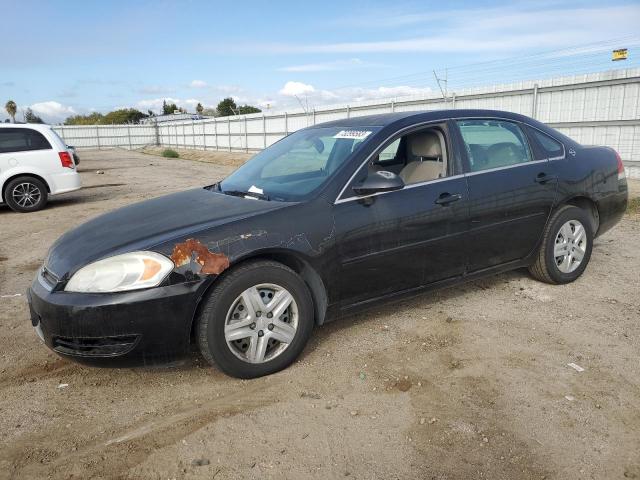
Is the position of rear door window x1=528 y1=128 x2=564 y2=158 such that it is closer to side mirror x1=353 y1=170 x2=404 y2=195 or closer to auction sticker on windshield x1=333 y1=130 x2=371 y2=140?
auction sticker on windshield x1=333 y1=130 x2=371 y2=140

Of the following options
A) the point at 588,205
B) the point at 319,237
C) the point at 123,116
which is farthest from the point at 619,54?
the point at 123,116

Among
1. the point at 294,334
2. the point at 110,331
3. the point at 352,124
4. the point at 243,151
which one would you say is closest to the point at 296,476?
the point at 294,334

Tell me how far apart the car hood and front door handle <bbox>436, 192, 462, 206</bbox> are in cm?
116

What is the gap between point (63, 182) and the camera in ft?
35.4

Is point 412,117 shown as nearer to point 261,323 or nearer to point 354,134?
point 354,134

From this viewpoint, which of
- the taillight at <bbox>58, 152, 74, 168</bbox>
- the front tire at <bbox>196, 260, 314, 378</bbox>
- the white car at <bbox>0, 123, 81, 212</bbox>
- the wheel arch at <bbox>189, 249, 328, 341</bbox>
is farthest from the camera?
the taillight at <bbox>58, 152, 74, 168</bbox>

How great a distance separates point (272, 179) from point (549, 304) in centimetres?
247

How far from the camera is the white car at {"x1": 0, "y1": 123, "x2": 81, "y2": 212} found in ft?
33.6

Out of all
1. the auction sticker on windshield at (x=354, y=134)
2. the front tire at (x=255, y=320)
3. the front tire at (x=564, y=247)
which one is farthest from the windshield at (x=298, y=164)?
the front tire at (x=564, y=247)

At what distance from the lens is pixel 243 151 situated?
31.1 metres

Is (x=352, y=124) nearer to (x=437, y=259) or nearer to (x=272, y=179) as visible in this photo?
(x=272, y=179)

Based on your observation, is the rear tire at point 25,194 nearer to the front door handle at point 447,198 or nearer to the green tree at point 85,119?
the front door handle at point 447,198

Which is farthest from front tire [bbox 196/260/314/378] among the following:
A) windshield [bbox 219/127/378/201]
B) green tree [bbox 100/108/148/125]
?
green tree [bbox 100/108/148/125]

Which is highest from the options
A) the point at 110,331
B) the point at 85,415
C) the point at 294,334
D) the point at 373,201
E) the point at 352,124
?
the point at 352,124
